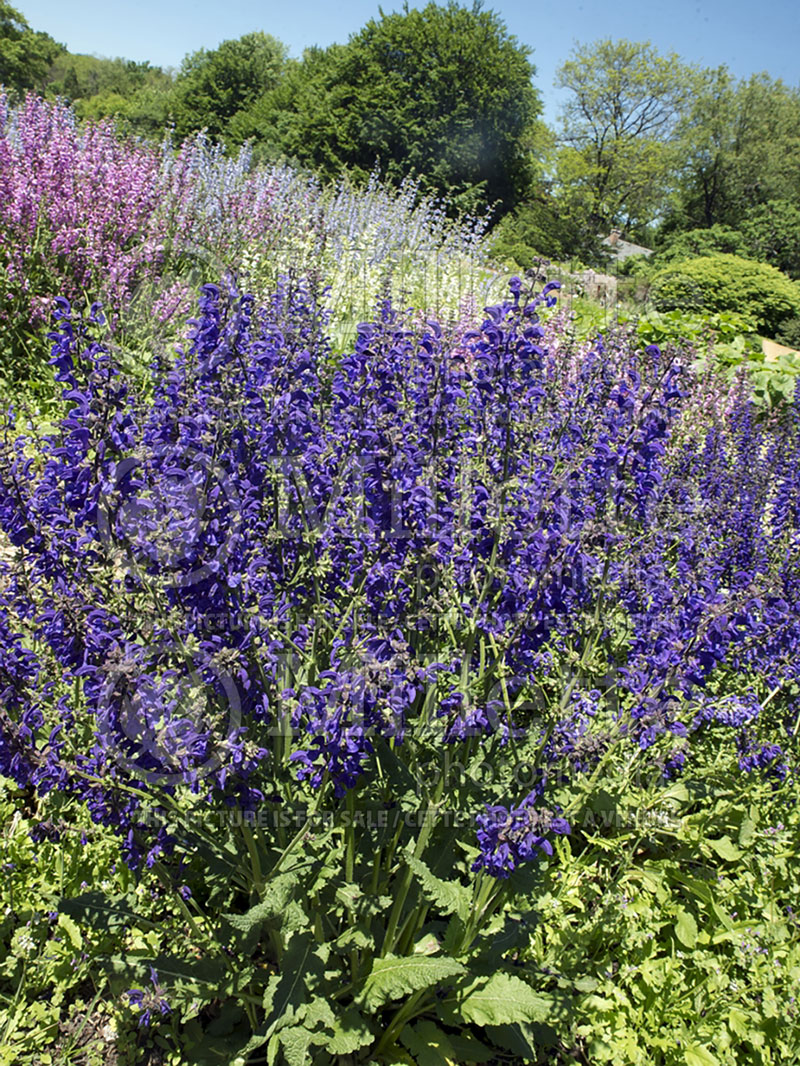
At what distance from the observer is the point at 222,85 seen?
50.2 metres

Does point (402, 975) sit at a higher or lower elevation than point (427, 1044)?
higher

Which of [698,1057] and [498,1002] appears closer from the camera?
[498,1002]

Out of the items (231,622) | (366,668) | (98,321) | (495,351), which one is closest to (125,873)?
(231,622)

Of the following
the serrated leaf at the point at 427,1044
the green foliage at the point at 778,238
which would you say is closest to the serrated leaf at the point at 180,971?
the serrated leaf at the point at 427,1044

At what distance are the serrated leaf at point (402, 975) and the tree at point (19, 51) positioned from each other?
230ft

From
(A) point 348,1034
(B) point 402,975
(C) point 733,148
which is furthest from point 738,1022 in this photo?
(C) point 733,148

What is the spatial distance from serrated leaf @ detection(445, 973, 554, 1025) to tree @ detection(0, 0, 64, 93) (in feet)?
230

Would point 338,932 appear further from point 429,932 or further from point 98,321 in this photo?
point 98,321

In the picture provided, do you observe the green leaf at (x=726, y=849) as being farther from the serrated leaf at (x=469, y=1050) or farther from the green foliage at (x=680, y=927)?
the serrated leaf at (x=469, y=1050)

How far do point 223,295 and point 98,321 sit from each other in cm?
42

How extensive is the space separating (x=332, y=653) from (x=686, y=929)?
7.38 ft

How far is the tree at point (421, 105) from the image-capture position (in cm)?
3981

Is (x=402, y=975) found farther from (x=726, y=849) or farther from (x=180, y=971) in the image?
(x=726, y=849)

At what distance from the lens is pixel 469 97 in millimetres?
42688
